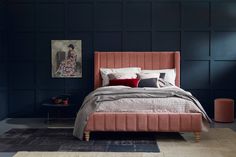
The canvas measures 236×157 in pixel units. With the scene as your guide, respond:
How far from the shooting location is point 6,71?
802 cm

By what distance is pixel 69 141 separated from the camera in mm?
5754

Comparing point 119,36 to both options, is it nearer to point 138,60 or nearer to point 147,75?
point 138,60

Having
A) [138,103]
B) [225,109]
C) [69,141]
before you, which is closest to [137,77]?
[138,103]

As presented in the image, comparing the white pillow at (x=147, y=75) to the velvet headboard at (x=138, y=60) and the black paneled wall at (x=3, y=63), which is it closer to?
the velvet headboard at (x=138, y=60)

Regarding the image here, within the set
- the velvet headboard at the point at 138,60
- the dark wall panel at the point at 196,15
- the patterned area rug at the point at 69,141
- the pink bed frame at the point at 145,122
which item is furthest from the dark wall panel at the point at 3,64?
the dark wall panel at the point at 196,15

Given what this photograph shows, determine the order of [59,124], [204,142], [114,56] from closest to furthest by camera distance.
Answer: [204,142] < [59,124] < [114,56]

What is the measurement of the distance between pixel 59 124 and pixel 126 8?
281 centimetres

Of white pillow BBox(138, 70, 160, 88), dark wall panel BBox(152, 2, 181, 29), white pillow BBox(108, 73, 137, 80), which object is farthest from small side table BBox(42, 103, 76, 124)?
dark wall panel BBox(152, 2, 181, 29)

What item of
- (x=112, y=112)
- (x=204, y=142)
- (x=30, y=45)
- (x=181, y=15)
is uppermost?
(x=181, y=15)

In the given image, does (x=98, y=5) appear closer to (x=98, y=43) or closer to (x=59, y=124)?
(x=98, y=43)

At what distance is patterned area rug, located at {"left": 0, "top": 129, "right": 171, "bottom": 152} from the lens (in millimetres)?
5273

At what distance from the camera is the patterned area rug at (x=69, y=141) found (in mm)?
5273

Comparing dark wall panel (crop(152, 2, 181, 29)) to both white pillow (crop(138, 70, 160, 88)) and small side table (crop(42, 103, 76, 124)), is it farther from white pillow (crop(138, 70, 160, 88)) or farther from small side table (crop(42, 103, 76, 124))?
small side table (crop(42, 103, 76, 124))

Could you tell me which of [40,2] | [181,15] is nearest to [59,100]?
[40,2]
